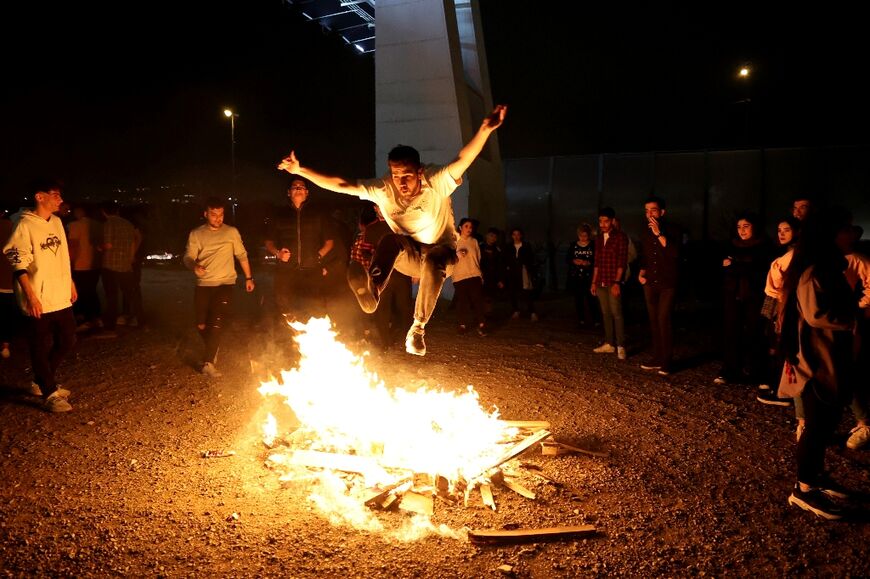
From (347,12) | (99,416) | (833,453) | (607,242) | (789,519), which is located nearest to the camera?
(789,519)

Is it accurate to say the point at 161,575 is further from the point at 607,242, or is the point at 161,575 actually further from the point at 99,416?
the point at 607,242

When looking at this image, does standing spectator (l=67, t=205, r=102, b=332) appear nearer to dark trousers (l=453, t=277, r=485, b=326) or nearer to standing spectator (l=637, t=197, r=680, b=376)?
dark trousers (l=453, t=277, r=485, b=326)

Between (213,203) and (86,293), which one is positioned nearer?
(213,203)

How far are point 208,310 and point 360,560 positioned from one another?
4.66 m

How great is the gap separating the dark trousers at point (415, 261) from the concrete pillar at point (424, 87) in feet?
31.7

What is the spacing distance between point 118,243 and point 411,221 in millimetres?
6635

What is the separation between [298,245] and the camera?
728 cm

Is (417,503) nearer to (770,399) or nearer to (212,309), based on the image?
Answer: (212,309)

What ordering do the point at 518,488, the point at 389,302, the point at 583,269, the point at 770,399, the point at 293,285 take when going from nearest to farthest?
the point at 518,488
the point at 770,399
the point at 293,285
the point at 389,302
the point at 583,269

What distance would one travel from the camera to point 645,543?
361 centimetres

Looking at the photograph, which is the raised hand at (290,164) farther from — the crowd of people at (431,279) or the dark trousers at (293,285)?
the dark trousers at (293,285)

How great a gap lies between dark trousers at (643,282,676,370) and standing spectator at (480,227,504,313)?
15.0 feet

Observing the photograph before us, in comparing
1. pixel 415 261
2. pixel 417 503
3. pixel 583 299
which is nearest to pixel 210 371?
pixel 415 261

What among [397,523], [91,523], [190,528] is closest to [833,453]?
[397,523]
